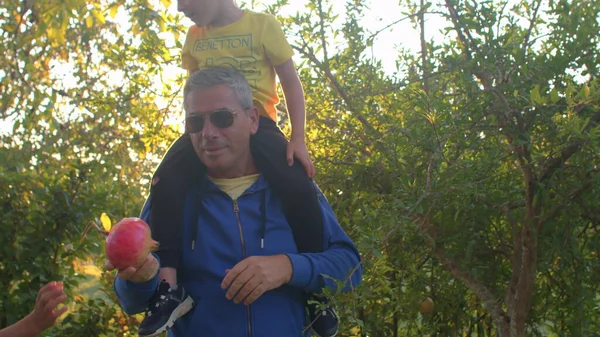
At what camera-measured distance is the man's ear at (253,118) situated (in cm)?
221

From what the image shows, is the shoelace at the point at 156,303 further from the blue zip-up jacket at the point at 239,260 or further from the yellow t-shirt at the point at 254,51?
the yellow t-shirt at the point at 254,51

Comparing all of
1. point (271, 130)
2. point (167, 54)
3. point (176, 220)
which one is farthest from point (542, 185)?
point (167, 54)

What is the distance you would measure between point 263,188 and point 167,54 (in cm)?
196

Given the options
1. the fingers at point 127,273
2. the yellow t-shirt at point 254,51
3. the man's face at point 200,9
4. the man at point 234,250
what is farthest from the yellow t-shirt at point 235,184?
the man's face at point 200,9

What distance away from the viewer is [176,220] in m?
2.14

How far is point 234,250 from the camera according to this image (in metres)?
2.07

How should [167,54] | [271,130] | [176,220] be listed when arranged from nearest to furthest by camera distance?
1. [176,220]
2. [271,130]
3. [167,54]

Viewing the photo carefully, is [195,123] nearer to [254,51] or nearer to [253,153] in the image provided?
[253,153]

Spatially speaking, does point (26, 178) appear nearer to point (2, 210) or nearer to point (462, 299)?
point (2, 210)

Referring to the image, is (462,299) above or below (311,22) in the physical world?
below

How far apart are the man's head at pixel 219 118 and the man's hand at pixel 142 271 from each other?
0.33m

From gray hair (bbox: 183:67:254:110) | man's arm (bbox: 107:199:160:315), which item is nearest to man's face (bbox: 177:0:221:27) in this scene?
gray hair (bbox: 183:67:254:110)

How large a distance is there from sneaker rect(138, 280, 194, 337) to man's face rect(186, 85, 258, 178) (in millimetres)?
365

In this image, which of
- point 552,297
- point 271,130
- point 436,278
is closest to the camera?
point 271,130
